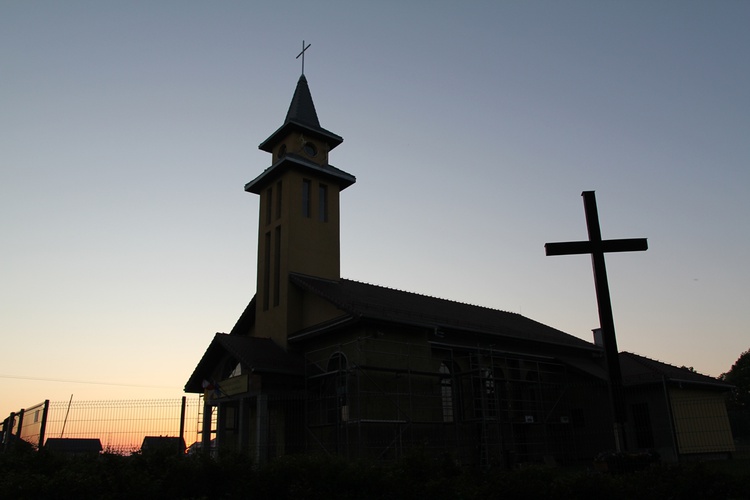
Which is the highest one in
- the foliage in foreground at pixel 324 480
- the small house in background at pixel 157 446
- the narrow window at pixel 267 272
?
the narrow window at pixel 267 272

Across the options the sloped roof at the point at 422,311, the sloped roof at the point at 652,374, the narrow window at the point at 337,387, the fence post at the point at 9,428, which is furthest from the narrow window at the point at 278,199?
the sloped roof at the point at 652,374

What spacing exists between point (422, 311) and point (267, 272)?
6767 mm

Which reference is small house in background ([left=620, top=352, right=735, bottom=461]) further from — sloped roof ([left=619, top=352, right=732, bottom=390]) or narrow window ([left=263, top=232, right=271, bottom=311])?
narrow window ([left=263, top=232, right=271, bottom=311])

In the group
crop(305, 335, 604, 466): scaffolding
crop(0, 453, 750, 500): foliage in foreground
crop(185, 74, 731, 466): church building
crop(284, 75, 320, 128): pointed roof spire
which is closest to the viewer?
crop(0, 453, 750, 500): foliage in foreground

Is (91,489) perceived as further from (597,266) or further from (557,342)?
(557,342)

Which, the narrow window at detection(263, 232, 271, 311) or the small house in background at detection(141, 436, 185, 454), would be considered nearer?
the small house in background at detection(141, 436, 185, 454)

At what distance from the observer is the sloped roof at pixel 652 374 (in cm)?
2502

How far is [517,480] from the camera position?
1095 cm

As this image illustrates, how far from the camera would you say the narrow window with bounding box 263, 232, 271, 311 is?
83.1ft

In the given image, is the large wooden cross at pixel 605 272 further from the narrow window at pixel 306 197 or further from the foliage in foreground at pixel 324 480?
the narrow window at pixel 306 197

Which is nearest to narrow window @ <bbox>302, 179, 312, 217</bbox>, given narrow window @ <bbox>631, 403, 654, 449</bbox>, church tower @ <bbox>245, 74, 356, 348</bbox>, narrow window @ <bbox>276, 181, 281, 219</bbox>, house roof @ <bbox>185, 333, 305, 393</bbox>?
church tower @ <bbox>245, 74, 356, 348</bbox>

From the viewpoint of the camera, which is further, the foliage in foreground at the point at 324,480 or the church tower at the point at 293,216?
the church tower at the point at 293,216

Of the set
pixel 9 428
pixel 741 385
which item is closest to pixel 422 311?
pixel 9 428

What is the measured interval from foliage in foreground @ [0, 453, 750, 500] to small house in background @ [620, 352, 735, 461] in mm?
13005
